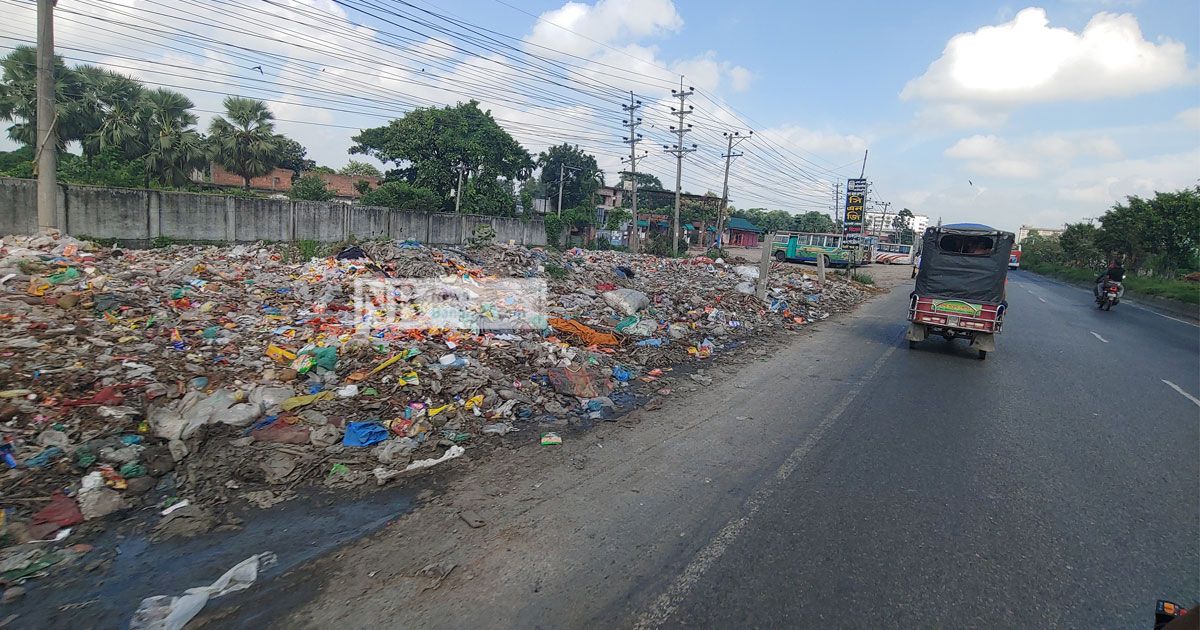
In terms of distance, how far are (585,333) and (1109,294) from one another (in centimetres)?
1810

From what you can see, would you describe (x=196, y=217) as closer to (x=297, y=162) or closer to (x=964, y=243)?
(x=964, y=243)

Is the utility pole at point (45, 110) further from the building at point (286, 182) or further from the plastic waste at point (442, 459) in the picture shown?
the building at point (286, 182)

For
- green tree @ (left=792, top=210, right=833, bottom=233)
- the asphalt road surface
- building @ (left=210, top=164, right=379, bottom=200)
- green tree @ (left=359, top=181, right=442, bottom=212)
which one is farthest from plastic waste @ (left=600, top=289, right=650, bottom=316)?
green tree @ (left=792, top=210, right=833, bottom=233)

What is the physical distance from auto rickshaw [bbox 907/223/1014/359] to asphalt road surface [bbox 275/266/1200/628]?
2.30 m

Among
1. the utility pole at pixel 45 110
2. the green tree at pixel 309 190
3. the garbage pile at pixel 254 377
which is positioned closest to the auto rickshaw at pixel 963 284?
the garbage pile at pixel 254 377

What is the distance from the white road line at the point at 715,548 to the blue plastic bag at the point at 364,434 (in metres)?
2.83

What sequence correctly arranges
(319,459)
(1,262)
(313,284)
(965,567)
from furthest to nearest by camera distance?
(313,284)
(1,262)
(319,459)
(965,567)

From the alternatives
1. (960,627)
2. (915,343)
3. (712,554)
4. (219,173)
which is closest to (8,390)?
(712,554)

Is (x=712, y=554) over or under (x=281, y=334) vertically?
under

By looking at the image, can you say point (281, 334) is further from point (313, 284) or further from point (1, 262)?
point (1, 262)

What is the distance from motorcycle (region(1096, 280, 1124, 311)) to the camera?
17328 mm

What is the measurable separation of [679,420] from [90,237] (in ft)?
58.6

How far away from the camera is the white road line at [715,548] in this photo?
8.82 feet

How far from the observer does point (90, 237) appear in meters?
15.5
